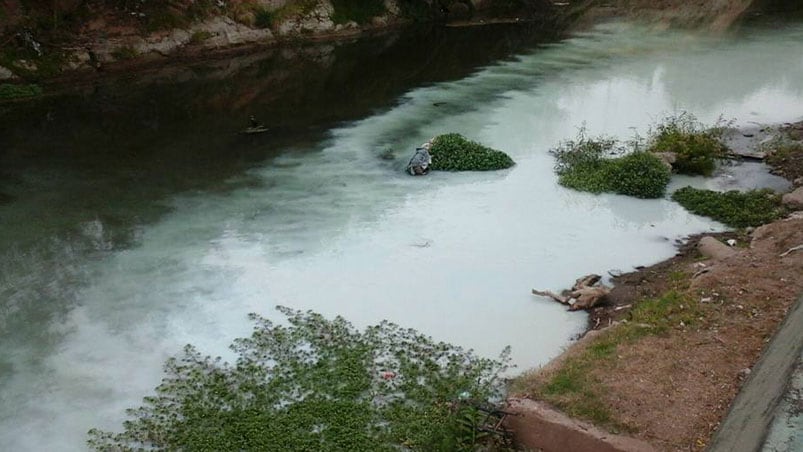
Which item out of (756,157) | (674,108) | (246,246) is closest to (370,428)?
(246,246)

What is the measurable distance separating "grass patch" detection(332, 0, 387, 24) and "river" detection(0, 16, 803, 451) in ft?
29.9

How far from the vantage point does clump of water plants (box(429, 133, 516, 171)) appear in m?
15.7

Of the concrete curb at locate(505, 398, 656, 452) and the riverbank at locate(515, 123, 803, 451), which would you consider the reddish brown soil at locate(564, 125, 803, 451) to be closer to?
the riverbank at locate(515, 123, 803, 451)

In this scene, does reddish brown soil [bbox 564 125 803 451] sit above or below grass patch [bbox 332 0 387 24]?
below

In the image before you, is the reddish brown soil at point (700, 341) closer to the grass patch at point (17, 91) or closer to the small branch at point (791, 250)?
the small branch at point (791, 250)

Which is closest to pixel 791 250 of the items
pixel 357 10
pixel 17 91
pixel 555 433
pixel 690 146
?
pixel 555 433

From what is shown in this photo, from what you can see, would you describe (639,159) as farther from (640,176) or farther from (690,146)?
(690,146)

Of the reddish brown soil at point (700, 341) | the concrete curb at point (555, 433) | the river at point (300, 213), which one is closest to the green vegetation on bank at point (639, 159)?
the river at point (300, 213)

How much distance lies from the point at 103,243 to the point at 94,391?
462cm

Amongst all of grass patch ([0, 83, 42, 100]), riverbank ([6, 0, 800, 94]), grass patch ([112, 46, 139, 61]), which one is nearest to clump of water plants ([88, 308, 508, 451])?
grass patch ([0, 83, 42, 100])

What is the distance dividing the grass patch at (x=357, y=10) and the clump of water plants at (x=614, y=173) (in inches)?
811

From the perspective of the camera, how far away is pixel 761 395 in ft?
21.0

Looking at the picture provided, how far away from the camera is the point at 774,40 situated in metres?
28.4

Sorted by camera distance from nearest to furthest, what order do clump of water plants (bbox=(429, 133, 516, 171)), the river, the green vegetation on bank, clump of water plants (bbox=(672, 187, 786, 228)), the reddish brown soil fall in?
the reddish brown soil < the river < clump of water plants (bbox=(672, 187, 786, 228)) < the green vegetation on bank < clump of water plants (bbox=(429, 133, 516, 171))
